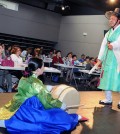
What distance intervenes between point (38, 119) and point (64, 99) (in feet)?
1.91

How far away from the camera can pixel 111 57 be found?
407cm

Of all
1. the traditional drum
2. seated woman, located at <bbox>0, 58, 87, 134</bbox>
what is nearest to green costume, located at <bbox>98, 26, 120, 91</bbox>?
the traditional drum

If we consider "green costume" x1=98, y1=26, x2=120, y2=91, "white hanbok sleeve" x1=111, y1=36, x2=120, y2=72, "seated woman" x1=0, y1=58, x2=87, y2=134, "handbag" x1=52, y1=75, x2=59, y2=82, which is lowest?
"handbag" x1=52, y1=75, x2=59, y2=82

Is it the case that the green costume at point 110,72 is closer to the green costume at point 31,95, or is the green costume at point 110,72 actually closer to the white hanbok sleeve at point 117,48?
the white hanbok sleeve at point 117,48

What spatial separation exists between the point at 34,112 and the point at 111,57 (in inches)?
74.5

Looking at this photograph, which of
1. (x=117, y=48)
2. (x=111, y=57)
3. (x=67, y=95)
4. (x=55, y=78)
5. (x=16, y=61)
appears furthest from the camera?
(x=55, y=78)

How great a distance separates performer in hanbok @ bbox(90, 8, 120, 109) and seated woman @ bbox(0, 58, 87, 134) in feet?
4.88

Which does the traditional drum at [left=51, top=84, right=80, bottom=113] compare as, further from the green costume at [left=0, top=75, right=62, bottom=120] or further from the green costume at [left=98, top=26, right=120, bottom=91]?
the green costume at [left=98, top=26, right=120, bottom=91]

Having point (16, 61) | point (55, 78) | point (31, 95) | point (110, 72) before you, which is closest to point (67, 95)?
point (31, 95)

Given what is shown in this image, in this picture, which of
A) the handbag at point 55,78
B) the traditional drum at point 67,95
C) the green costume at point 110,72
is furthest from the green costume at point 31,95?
the handbag at point 55,78

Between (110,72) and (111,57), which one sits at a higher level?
(111,57)

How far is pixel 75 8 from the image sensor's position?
13109 mm

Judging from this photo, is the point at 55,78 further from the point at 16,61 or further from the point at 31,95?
the point at 31,95

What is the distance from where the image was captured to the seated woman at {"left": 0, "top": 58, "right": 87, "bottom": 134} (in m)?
2.58
